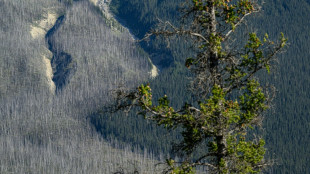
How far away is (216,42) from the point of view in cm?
3002

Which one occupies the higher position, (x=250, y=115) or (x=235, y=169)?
(x=250, y=115)

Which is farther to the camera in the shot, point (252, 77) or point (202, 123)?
point (252, 77)

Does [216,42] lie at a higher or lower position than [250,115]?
higher

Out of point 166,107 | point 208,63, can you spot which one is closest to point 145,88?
point 166,107

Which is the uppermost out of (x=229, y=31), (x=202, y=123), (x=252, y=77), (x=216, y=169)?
(x=229, y=31)

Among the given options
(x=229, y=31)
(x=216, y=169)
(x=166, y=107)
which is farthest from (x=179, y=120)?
(x=229, y=31)

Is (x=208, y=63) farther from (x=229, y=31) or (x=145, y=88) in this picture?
(x=145, y=88)

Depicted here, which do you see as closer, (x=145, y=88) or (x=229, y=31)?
(x=145, y=88)

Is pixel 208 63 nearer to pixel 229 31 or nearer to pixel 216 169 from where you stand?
pixel 229 31

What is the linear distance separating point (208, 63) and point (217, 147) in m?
4.14

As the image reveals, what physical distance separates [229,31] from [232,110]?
4257 millimetres

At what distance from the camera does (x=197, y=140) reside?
1201 inches

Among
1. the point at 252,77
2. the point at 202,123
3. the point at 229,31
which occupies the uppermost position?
the point at 229,31

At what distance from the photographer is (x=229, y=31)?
31.1 meters
